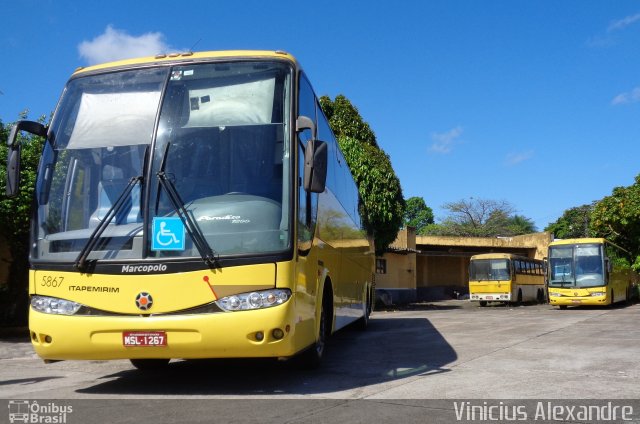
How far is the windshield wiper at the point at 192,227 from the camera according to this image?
602 cm

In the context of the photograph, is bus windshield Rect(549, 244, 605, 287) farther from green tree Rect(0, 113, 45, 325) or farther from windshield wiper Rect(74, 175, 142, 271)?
windshield wiper Rect(74, 175, 142, 271)

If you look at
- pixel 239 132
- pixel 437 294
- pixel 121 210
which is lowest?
pixel 437 294

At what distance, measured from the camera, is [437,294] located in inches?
1763

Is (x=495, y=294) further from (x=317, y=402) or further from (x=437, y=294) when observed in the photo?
(x=317, y=402)

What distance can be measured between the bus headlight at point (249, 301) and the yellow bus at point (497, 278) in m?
28.4

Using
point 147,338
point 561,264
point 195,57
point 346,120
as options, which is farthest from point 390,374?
point 346,120

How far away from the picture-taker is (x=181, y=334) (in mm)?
6000

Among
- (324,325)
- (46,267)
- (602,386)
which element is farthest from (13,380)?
(602,386)

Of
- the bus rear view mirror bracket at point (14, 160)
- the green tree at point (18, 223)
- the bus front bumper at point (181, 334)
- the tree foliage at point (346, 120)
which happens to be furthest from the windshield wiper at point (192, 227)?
the tree foliage at point (346, 120)

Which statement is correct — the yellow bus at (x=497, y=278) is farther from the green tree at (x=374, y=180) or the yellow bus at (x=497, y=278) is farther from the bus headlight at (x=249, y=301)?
the bus headlight at (x=249, y=301)

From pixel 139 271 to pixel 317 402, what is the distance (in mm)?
2101

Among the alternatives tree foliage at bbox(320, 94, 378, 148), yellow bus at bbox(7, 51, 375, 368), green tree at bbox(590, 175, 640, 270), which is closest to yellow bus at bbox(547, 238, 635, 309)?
green tree at bbox(590, 175, 640, 270)

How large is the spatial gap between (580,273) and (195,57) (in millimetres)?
22355

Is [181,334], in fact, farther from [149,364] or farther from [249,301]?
[149,364]
